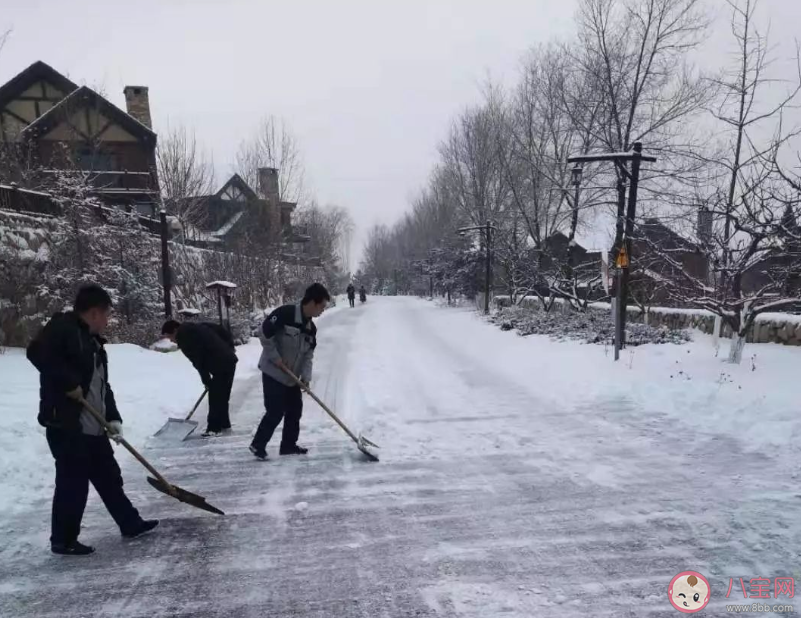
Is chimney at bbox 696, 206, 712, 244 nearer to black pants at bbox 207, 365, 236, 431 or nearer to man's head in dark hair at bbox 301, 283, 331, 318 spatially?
man's head in dark hair at bbox 301, 283, 331, 318

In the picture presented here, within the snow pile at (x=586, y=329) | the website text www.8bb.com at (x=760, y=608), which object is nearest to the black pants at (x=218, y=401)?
the website text www.8bb.com at (x=760, y=608)

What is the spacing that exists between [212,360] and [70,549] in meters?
2.72

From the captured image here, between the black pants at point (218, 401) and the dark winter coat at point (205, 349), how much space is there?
0.08m

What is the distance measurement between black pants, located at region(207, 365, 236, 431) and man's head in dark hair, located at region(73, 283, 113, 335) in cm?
257

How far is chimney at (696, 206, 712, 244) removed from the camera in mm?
8164

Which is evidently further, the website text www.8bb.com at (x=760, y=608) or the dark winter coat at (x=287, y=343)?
the dark winter coat at (x=287, y=343)

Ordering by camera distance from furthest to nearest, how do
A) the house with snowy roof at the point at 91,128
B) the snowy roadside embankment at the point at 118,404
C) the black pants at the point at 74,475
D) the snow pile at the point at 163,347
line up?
1. the house with snowy roof at the point at 91,128
2. the snow pile at the point at 163,347
3. the snowy roadside embankment at the point at 118,404
4. the black pants at the point at 74,475

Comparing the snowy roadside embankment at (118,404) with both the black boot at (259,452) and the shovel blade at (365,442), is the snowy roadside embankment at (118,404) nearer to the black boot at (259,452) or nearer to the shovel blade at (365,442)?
the black boot at (259,452)

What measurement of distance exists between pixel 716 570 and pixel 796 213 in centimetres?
650

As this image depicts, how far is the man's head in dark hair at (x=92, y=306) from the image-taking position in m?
2.98

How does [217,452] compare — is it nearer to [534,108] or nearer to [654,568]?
[654,568]

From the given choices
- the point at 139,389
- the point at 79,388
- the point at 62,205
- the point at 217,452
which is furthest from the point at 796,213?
the point at 62,205

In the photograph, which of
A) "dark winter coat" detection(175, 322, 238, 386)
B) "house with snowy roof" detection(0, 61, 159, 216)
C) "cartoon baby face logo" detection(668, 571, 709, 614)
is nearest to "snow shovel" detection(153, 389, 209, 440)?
"dark winter coat" detection(175, 322, 238, 386)

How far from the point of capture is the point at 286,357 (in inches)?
181
